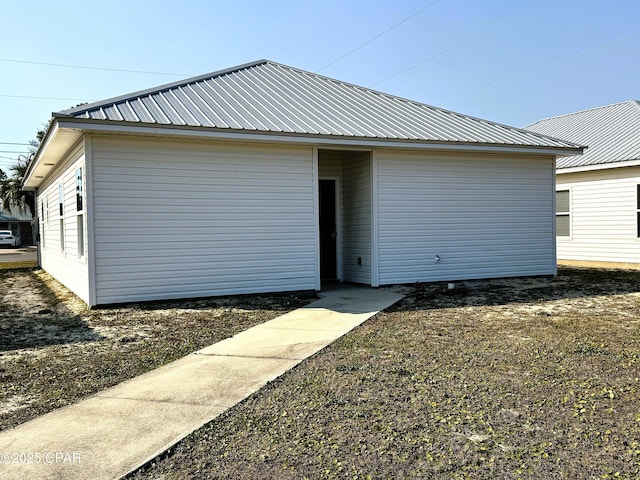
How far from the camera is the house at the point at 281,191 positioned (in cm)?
880

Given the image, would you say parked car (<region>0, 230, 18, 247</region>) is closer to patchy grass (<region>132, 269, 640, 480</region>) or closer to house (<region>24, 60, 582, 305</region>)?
house (<region>24, 60, 582, 305</region>)

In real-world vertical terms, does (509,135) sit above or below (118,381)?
above

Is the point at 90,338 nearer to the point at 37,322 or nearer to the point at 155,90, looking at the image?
the point at 37,322

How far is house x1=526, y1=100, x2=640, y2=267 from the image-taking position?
593 inches

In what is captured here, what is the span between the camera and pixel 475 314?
7840mm

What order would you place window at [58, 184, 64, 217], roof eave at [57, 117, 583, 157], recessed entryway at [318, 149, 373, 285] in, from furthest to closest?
window at [58, 184, 64, 217]
recessed entryway at [318, 149, 373, 285]
roof eave at [57, 117, 583, 157]

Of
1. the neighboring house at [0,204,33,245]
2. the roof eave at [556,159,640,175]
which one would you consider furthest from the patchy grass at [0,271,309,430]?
the neighboring house at [0,204,33,245]

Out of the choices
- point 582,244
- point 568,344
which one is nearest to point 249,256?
point 568,344

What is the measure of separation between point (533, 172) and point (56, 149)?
33.5ft

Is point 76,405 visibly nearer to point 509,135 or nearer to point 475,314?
point 475,314

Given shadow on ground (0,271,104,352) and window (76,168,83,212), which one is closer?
shadow on ground (0,271,104,352)

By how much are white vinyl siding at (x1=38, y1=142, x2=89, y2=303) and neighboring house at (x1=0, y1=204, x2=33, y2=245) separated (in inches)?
1500

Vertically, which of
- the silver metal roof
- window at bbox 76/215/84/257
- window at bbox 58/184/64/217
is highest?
the silver metal roof

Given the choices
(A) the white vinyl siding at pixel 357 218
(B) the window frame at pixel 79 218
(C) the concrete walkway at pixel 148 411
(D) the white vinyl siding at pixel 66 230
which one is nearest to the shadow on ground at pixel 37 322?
(D) the white vinyl siding at pixel 66 230
